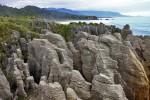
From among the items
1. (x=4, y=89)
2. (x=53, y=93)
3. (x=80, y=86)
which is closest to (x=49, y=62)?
(x=4, y=89)

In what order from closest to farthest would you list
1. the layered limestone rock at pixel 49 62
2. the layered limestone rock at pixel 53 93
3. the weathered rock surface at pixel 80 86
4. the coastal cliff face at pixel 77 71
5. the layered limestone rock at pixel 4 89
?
the layered limestone rock at pixel 53 93 < the coastal cliff face at pixel 77 71 < the weathered rock surface at pixel 80 86 < the layered limestone rock at pixel 4 89 < the layered limestone rock at pixel 49 62

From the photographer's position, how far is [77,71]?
26.5 metres

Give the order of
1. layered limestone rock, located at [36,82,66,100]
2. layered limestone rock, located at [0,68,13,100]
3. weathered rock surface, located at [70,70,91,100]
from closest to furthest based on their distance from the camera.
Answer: layered limestone rock, located at [36,82,66,100] → weathered rock surface, located at [70,70,91,100] → layered limestone rock, located at [0,68,13,100]

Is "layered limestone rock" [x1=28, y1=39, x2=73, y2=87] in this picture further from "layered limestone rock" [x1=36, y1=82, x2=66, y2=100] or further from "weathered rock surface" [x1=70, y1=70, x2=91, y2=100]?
"layered limestone rock" [x1=36, y1=82, x2=66, y2=100]

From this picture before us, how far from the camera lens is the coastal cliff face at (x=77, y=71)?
25.2 meters

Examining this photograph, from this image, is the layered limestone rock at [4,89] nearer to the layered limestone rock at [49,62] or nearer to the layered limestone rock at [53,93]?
the layered limestone rock at [49,62]

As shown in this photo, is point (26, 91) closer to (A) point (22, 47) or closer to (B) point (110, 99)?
(B) point (110, 99)

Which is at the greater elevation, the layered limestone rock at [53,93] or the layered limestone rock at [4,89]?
the layered limestone rock at [53,93]

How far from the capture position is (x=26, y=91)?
31.3 meters

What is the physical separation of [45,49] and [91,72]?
5.82 meters

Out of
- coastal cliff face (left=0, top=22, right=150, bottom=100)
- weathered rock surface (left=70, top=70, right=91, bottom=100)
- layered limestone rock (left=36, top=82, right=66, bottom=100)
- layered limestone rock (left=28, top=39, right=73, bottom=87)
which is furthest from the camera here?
layered limestone rock (left=28, top=39, right=73, bottom=87)

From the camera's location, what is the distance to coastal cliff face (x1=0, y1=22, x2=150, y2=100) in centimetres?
2525

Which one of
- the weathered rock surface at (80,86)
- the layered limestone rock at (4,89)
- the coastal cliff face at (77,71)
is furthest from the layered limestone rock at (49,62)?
the layered limestone rock at (4,89)

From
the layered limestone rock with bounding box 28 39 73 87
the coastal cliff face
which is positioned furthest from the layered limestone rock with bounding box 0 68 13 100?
the layered limestone rock with bounding box 28 39 73 87
